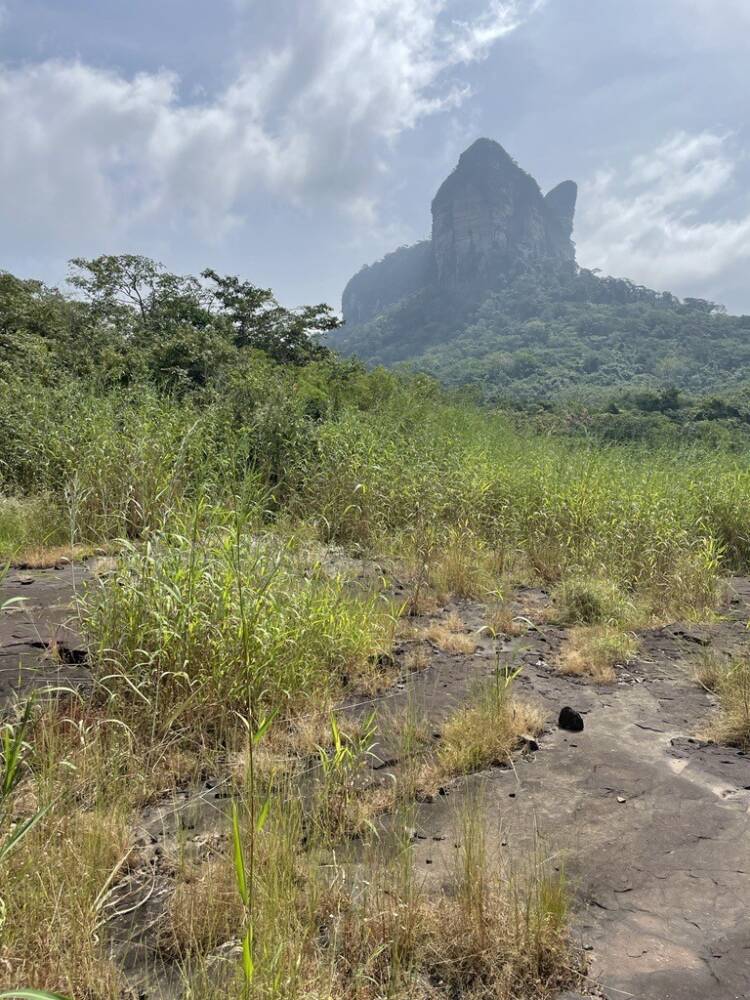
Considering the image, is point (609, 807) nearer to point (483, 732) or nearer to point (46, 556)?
point (483, 732)

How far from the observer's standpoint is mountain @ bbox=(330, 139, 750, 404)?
2137 inches

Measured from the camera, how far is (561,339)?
235 feet

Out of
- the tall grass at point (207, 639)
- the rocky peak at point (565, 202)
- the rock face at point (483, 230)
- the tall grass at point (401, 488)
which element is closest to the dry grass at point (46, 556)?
the tall grass at point (401, 488)

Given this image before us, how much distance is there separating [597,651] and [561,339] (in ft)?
239

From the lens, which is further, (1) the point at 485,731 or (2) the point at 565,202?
(2) the point at 565,202

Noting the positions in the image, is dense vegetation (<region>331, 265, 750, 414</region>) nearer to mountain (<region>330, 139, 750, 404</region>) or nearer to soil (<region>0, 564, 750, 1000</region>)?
mountain (<region>330, 139, 750, 404</region>)

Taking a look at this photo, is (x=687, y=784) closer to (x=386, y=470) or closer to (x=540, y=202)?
(x=386, y=470)

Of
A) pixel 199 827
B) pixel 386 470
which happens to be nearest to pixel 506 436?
pixel 386 470

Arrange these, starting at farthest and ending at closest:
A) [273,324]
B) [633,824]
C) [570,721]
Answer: [273,324], [570,721], [633,824]

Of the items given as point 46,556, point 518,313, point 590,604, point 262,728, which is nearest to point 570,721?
point 590,604

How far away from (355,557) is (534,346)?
232ft

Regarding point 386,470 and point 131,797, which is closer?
point 131,797

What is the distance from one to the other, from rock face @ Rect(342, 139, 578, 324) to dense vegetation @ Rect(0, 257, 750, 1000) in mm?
127678

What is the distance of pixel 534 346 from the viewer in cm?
7162
